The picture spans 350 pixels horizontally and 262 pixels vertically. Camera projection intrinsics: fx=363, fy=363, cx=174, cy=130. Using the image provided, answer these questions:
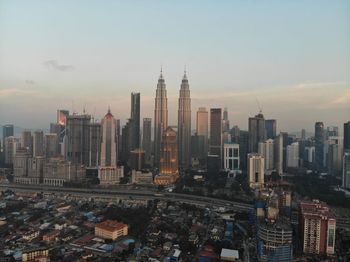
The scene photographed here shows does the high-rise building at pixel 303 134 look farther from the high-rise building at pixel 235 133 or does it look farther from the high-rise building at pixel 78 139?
the high-rise building at pixel 78 139

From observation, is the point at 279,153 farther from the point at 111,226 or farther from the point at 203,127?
the point at 111,226

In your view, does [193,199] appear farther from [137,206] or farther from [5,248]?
[5,248]

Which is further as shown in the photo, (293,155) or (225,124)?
(225,124)

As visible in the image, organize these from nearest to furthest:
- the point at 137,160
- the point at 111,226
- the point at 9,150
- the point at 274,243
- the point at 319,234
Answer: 1. the point at 274,243
2. the point at 319,234
3. the point at 111,226
4. the point at 9,150
5. the point at 137,160

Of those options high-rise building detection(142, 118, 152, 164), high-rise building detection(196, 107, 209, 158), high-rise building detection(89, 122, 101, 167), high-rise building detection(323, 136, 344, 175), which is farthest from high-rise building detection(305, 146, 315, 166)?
high-rise building detection(89, 122, 101, 167)

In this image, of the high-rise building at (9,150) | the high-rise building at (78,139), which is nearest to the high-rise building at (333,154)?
the high-rise building at (78,139)

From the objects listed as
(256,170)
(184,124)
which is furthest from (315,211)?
(184,124)
